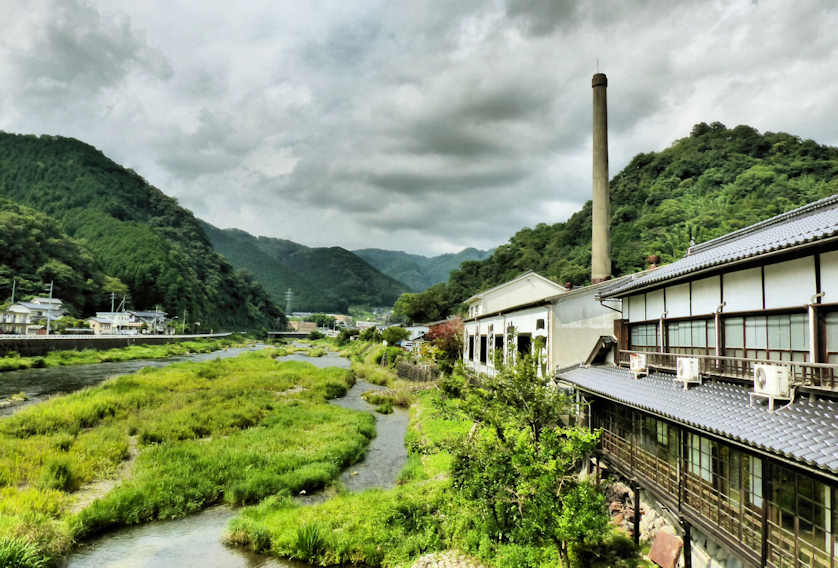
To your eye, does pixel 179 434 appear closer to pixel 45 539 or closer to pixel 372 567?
pixel 45 539

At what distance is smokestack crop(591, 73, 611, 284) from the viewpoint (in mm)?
26047

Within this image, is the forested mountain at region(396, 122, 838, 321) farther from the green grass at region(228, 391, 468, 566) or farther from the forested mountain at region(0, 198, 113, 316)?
the forested mountain at region(0, 198, 113, 316)

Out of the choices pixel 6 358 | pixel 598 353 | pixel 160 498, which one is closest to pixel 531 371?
pixel 598 353

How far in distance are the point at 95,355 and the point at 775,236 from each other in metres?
66.5

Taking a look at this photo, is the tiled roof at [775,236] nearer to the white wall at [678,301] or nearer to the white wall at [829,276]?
the white wall at [829,276]

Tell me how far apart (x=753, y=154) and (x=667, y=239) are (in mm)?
23864

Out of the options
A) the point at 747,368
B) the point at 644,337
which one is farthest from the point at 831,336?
the point at 644,337

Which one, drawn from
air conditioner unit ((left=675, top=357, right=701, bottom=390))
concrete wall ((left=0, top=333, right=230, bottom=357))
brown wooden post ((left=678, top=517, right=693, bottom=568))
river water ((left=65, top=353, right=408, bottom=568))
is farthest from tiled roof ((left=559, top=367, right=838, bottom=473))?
concrete wall ((left=0, top=333, right=230, bottom=357))

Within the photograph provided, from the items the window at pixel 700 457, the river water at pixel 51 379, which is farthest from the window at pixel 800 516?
the river water at pixel 51 379

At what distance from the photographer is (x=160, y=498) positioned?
551 inches

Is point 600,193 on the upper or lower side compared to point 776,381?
upper

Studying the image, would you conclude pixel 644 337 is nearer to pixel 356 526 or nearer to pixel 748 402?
pixel 748 402

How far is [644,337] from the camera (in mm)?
14055

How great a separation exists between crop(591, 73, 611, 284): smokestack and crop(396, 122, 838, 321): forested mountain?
12.1 m
